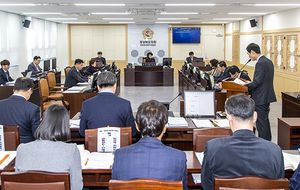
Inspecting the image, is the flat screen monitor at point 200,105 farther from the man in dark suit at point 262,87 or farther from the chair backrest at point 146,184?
the chair backrest at point 146,184

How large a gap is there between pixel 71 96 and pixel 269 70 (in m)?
4.02

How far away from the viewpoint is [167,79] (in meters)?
13.1

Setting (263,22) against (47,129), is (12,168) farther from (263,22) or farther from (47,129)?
(263,22)

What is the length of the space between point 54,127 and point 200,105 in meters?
2.58

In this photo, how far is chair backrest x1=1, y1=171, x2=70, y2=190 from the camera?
1925 millimetres

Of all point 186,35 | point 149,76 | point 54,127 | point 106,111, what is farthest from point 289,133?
point 186,35

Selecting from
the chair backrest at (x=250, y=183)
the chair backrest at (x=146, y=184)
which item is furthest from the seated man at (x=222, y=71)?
the chair backrest at (x=146, y=184)

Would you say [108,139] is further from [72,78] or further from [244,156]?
[72,78]

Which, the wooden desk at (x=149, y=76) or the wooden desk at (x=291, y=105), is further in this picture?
the wooden desk at (x=149, y=76)

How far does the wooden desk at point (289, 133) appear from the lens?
12.7 feet

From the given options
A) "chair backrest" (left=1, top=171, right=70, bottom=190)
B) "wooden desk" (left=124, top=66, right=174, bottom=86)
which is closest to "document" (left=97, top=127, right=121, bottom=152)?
"chair backrest" (left=1, top=171, right=70, bottom=190)

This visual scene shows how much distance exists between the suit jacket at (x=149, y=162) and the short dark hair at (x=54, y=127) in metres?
0.48

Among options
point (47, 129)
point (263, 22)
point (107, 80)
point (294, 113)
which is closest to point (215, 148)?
point (47, 129)

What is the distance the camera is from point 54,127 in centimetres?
215
